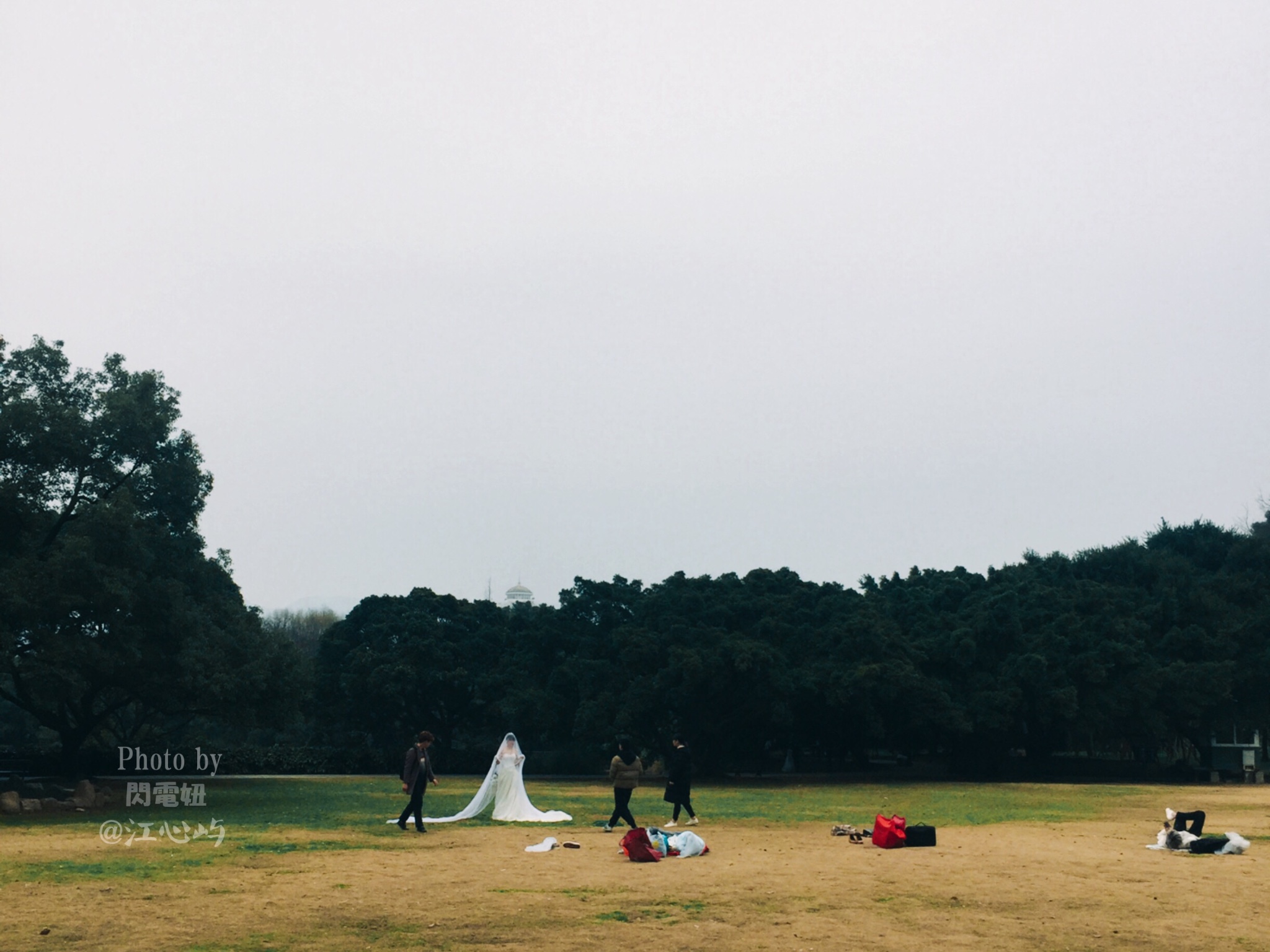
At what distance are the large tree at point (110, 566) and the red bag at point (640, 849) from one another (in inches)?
623

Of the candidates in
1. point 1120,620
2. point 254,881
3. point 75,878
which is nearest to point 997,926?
point 254,881

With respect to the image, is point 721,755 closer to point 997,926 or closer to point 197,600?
point 197,600

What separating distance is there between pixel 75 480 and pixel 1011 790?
104 ft

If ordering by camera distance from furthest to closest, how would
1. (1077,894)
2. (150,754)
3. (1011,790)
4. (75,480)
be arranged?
(150,754) < (1011,790) < (75,480) < (1077,894)

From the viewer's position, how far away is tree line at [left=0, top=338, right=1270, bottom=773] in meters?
29.2

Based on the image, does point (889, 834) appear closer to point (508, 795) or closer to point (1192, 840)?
point (1192, 840)

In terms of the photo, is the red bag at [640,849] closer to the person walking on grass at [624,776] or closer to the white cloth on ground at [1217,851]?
the person walking on grass at [624,776]

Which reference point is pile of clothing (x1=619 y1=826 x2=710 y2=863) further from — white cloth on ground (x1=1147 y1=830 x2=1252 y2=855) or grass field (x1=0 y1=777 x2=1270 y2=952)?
white cloth on ground (x1=1147 y1=830 x2=1252 y2=855)

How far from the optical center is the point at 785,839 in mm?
20984

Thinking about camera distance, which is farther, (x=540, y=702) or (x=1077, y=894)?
(x=540, y=702)

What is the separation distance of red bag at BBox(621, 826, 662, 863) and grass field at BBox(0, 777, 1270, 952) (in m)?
0.32

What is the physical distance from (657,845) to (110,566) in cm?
1752

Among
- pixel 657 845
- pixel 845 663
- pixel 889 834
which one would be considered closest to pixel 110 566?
pixel 657 845

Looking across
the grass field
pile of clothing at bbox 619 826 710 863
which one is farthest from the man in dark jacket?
pile of clothing at bbox 619 826 710 863
